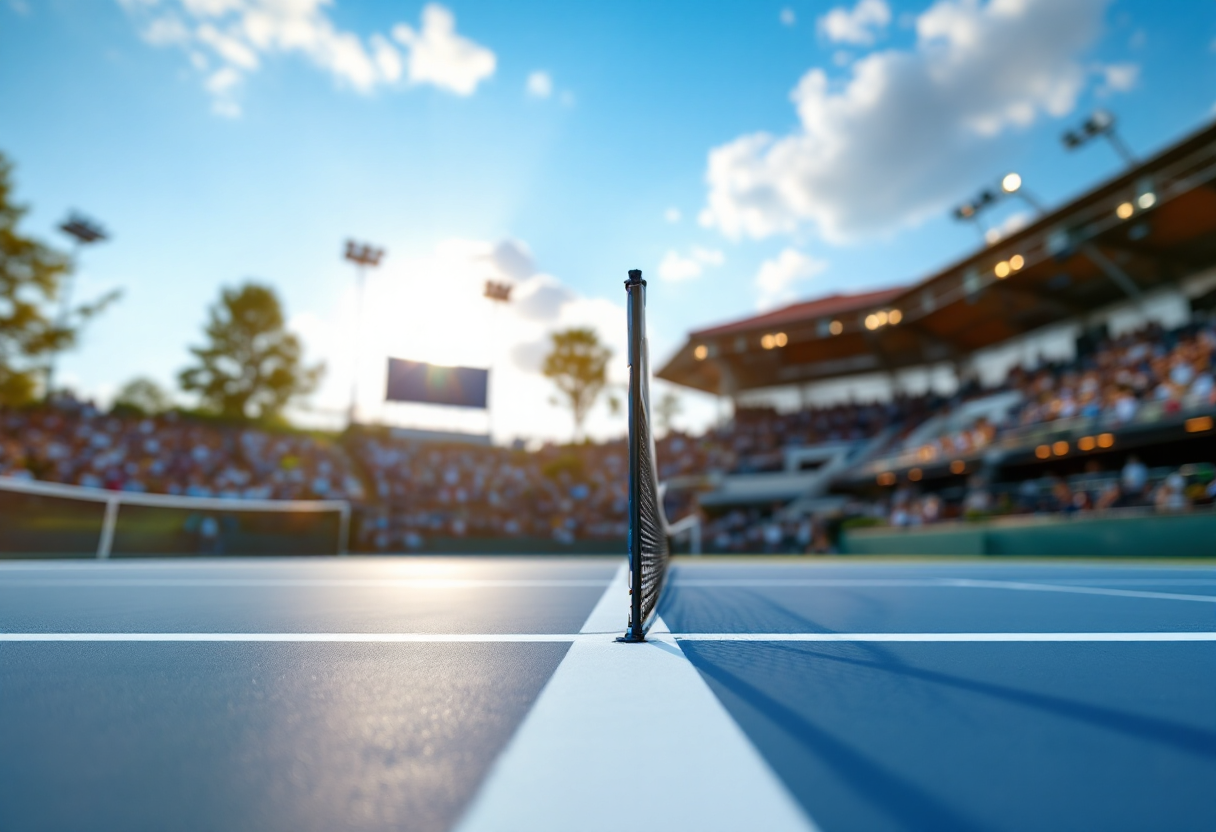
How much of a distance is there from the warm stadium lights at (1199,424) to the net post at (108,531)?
23.6 m

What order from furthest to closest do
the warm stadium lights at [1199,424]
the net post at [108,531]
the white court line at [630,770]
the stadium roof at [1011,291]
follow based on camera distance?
the stadium roof at [1011,291] < the warm stadium lights at [1199,424] < the net post at [108,531] < the white court line at [630,770]

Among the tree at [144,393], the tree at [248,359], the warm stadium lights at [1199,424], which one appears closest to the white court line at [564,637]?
the warm stadium lights at [1199,424]

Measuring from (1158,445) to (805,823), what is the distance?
25.7 metres

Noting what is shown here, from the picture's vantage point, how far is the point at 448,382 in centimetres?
2922

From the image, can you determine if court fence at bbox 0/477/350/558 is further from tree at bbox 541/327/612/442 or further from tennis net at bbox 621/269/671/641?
tree at bbox 541/327/612/442

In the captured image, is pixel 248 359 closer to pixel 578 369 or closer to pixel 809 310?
pixel 578 369

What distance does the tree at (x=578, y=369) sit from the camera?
42125 mm

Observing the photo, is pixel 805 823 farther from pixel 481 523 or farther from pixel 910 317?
pixel 910 317

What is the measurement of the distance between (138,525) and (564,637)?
1563 centimetres

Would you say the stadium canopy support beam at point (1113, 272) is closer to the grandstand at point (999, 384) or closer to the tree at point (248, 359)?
the grandstand at point (999, 384)

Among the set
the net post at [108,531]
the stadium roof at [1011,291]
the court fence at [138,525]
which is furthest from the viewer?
the stadium roof at [1011,291]

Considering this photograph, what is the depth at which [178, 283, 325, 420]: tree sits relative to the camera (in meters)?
34.9

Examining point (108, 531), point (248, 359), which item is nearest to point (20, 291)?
point (248, 359)

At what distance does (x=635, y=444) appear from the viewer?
236 centimetres
